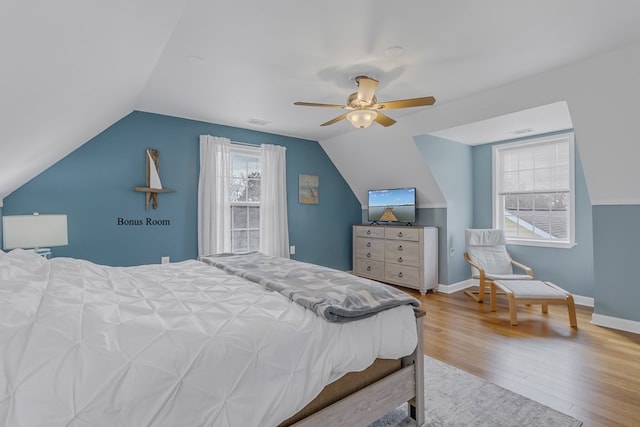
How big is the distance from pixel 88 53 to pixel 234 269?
4.76ft

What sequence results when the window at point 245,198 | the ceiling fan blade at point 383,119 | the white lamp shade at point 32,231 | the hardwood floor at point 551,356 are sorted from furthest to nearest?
1. the window at point 245,198
2. the ceiling fan blade at point 383,119
3. the white lamp shade at point 32,231
4. the hardwood floor at point 551,356

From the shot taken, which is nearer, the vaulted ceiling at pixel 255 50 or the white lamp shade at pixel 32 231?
the vaulted ceiling at pixel 255 50

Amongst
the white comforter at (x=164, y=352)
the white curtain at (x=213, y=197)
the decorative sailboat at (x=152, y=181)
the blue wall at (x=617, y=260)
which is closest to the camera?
the white comforter at (x=164, y=352)

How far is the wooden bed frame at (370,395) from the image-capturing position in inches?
52.2

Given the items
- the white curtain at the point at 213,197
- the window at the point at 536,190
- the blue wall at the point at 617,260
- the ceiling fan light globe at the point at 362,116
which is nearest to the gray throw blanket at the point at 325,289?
the ceiling fan light globe at the point at 362,116

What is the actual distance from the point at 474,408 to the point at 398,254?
2.93 m

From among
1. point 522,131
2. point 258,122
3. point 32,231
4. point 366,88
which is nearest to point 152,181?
point 32,231

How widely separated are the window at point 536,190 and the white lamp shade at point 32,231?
533 cm

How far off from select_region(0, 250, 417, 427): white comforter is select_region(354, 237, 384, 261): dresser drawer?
3386 mm

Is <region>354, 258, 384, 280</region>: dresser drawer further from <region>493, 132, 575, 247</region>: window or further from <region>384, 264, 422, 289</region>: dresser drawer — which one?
<region>493, 132, 575, 247</region>: window

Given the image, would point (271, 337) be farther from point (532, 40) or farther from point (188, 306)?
point (532, 40)

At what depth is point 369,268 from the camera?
5203mm

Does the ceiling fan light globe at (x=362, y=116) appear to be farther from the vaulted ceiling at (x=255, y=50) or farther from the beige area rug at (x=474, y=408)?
the beige area rug at (x=474, y=408)

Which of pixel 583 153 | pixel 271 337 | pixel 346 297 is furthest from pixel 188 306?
pixel 583 153
